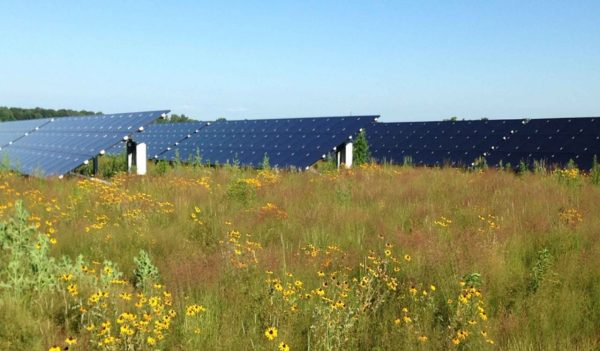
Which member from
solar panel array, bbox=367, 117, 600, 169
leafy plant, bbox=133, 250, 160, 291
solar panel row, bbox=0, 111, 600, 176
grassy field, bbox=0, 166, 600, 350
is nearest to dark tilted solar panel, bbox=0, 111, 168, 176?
solar panel row, bbox=0, 111, 600, 176

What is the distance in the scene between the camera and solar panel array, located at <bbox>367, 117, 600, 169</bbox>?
1736 cm

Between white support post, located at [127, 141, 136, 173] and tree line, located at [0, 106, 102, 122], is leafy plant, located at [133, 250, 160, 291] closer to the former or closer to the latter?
white support post, located at [127, 141, 136, 173]

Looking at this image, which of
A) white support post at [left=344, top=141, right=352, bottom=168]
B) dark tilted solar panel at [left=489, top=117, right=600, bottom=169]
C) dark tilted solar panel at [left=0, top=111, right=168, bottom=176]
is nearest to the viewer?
dark tilted solar panel at [left=0, top=111, right=168, bottom=176]

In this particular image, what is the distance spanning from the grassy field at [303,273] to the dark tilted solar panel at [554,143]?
9.66m

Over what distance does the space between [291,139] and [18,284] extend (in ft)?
52.9

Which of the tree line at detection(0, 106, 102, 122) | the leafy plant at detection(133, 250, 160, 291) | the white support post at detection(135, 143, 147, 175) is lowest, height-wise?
the leafy plant at detection(133, 250, 160, 291)

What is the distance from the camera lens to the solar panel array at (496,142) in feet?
57.0

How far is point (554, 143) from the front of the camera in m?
18.1

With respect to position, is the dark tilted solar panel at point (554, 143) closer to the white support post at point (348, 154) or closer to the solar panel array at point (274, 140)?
the white support post at point (348, 154)

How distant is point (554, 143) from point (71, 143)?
1831 centimetres

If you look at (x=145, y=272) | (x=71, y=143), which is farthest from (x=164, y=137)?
(x=145, y=272)

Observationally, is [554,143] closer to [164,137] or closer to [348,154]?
[348,154]

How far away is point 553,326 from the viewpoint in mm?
3461

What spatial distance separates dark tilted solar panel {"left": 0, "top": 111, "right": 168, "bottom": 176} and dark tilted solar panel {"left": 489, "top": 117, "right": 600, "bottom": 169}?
44.3 ft
